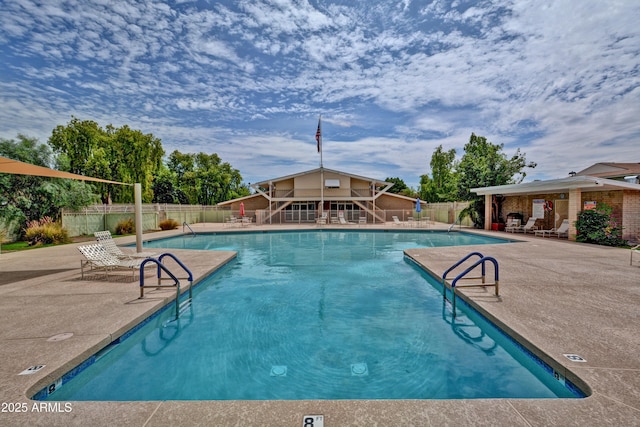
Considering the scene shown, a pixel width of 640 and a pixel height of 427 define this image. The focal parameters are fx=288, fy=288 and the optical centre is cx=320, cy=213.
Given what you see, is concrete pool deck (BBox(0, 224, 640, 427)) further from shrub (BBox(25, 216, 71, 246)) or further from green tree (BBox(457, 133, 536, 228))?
green tree (BBox(457, 133, 536, 228))

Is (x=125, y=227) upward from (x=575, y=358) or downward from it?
upward

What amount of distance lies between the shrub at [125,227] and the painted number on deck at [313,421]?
20.4 meters

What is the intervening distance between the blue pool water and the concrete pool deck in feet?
1.07

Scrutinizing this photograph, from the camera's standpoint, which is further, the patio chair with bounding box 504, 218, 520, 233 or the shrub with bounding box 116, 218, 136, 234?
the shrub with bounding box 116, 218, 136, 234

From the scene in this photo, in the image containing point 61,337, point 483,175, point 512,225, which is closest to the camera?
point 61,337

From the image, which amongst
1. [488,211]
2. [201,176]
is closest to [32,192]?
[488,211]

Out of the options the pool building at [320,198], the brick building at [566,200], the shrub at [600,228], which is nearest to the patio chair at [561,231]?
the brick building at [566,200]

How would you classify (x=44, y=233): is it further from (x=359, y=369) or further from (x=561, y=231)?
(x=561, y=231)

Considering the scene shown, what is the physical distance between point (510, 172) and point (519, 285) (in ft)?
64.2

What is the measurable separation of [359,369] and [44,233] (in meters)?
16.8

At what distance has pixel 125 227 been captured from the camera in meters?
18.5

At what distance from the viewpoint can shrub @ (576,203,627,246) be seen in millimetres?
12391

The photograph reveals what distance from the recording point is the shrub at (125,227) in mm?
18328

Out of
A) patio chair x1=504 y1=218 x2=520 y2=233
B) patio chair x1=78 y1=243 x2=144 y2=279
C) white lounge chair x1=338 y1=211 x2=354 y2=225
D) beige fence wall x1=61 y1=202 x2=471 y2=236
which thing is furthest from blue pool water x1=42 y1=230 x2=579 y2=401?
white lounge chair x1=338 y1=211 x2=354 y2=225
